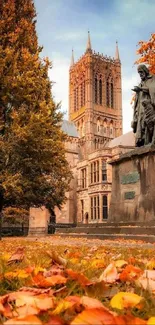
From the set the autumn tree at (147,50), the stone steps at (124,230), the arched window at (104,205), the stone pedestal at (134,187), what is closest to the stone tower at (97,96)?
the arched window at (104,205)

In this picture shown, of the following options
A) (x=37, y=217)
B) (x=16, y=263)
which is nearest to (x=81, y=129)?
(x=37, y=217)

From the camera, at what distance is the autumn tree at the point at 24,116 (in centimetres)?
1295

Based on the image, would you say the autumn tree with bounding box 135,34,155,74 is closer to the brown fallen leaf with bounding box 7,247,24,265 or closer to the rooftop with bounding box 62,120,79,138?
the brown fallen leaf with bounding box 7,247,24,265

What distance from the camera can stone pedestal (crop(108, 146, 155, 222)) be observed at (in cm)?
868

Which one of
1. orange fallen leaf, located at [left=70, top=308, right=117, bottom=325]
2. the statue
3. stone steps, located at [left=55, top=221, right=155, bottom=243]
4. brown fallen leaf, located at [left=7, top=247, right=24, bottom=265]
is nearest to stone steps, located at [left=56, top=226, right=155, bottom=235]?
stone steps, located at [left=55, top=221, right=155, bottom=243]

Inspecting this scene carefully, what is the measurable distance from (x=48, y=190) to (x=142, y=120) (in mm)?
7634

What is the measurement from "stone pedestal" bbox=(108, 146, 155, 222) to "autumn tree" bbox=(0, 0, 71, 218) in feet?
12.9

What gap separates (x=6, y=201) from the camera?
589 inches

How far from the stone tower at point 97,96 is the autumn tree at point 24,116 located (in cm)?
7058

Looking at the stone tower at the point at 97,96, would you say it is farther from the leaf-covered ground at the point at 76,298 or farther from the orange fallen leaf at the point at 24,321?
the orange fallen leaf at the point at 24,321

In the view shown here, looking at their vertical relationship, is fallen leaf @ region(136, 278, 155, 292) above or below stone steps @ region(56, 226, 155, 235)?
above

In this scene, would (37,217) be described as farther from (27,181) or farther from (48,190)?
(27,181)

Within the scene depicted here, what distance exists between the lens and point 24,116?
1353 cm

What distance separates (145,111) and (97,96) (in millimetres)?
84520
